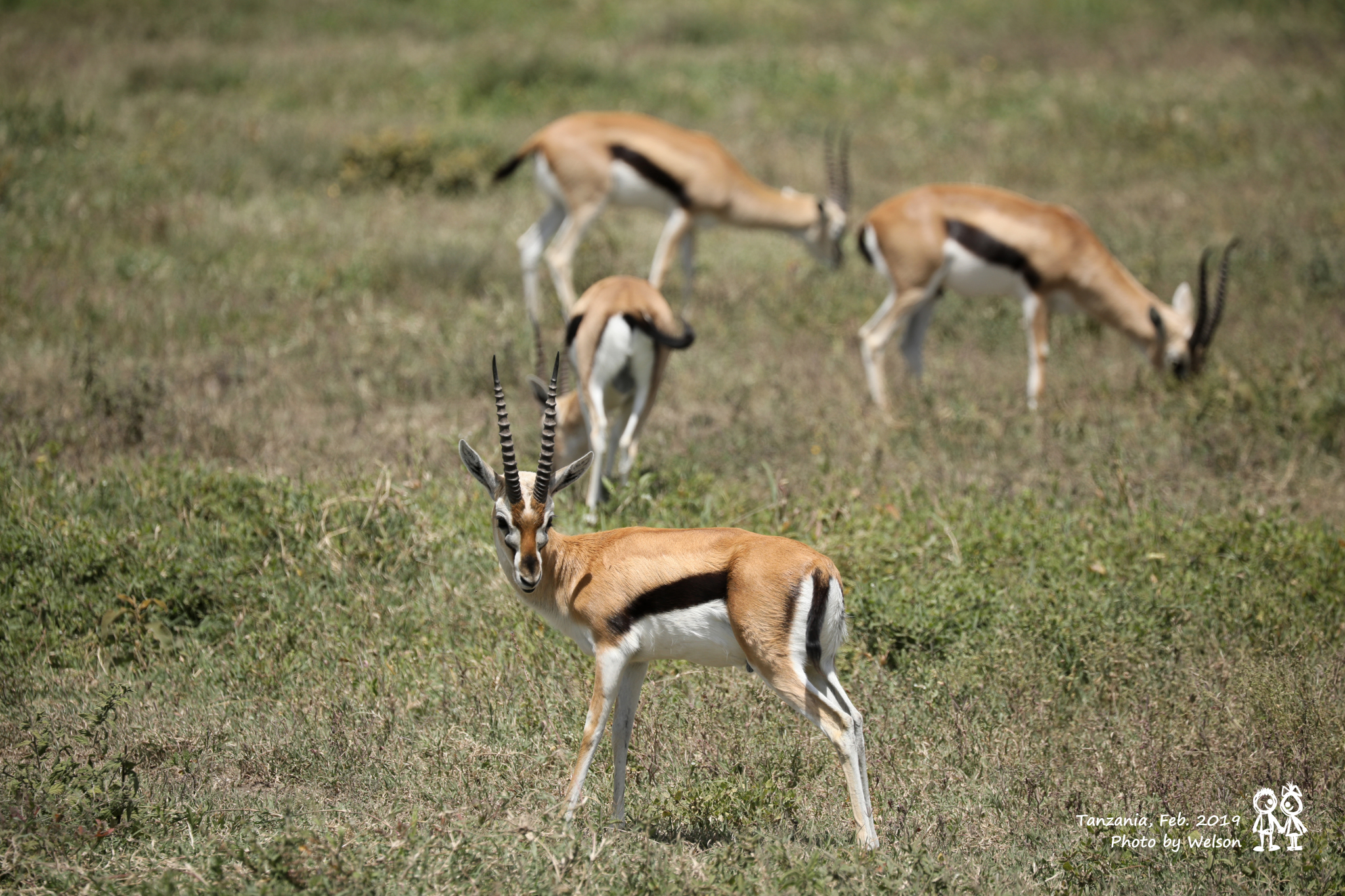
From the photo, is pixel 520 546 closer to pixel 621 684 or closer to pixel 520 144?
pixel 621 684

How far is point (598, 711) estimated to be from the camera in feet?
14.8

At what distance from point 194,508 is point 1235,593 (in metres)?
5.64

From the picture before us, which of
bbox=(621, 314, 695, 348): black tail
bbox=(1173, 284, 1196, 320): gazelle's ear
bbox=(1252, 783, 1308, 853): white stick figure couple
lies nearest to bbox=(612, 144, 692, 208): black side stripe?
bbox=(621, 314, 695, 348): black tail

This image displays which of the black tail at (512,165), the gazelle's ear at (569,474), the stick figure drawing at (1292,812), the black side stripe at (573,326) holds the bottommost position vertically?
the stick figure drawing at (1292,812)

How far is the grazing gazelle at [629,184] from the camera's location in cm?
1102

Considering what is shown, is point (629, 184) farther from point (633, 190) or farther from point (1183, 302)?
point (1183, 302)

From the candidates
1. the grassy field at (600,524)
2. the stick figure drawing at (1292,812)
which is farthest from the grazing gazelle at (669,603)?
the stick figure drawing at (1292,812)

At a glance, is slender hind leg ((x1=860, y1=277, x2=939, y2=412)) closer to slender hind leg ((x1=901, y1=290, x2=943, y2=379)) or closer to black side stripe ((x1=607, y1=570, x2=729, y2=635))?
slender hind leg ((x1=901, y1=290, x2=943, y2=379))

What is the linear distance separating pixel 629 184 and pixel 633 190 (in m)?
0.07

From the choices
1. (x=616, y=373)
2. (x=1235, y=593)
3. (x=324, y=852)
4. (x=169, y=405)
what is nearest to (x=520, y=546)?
(x=324, y=852)

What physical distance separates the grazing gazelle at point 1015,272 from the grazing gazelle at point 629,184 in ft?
6.02

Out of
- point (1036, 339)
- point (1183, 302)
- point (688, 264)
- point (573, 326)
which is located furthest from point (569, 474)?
point (1183, 302)

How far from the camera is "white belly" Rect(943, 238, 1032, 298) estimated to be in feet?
31.6

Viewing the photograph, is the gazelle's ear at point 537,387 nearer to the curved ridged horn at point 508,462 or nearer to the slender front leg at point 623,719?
the curved ridged horn at point 508,462
